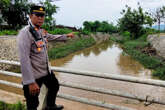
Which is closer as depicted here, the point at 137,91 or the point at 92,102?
the point at 92,102

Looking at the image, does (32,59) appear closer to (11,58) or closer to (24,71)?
(24,71)

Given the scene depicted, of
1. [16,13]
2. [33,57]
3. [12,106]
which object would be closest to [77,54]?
[16,13]

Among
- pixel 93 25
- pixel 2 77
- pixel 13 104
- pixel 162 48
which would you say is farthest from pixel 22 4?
pixel 93 25

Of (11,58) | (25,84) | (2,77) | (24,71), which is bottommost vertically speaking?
(2,77)

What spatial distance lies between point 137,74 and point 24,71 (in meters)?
6.64

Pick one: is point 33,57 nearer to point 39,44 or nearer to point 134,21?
point 39,44

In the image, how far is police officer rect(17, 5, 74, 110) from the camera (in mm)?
1760

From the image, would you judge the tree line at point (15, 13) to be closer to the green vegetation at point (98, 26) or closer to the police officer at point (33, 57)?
the police officer at point (33, 57)

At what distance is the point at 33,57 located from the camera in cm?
191

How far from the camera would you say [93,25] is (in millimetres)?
37625

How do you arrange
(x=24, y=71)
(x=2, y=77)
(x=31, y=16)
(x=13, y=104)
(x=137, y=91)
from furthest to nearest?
(x=2, y=77)
(x=137, y=91)
(x=13, y=104)
(x=31, y=16)
(x=24, y=71)

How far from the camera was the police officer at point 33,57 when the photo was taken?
69.3 inches

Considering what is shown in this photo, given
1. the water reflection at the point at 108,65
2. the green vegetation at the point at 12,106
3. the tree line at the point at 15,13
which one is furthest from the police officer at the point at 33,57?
the tree line at the point at 15,13

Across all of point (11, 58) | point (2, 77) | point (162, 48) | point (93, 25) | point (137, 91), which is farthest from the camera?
point (93, 25)
